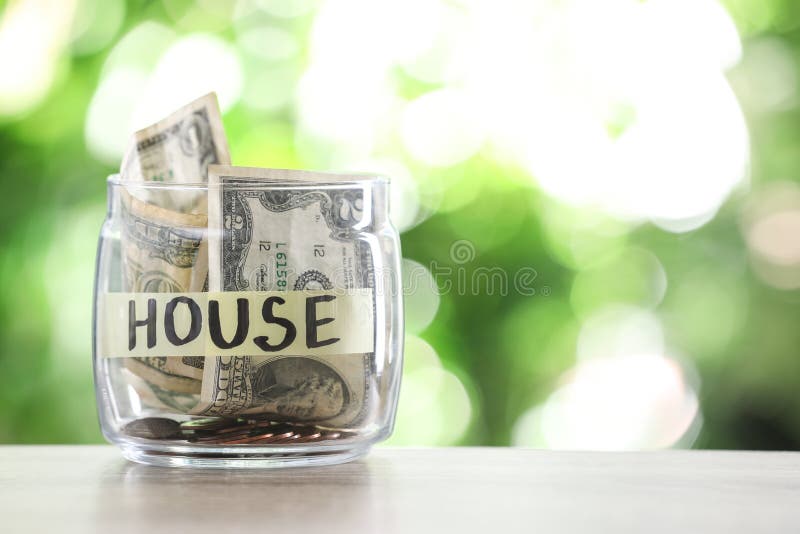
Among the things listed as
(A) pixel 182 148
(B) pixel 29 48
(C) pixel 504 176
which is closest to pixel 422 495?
(A) pixel 182 148

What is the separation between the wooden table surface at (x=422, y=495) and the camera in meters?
0.51

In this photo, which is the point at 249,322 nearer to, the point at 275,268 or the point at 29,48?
the point at 275,268

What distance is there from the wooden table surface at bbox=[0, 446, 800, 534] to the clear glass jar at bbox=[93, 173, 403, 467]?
0.09ft

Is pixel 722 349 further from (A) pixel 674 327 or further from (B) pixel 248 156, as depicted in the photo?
(B) pixel 248 156

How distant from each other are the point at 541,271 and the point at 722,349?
34 centimetres

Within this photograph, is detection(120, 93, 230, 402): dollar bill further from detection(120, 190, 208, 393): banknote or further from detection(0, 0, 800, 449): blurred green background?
detection(0, 0, 800, 449): blurred green background

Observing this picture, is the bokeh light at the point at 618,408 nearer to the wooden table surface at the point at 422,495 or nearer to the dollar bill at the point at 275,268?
the wooden table surface at the point at 422,495

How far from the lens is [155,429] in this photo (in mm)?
659

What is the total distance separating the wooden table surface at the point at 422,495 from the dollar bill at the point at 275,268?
51 mm

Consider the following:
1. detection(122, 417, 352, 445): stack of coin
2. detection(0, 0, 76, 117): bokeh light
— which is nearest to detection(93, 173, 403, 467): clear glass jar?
detection(122, 417, 352, 445): stack of coin

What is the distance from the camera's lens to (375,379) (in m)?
0.67

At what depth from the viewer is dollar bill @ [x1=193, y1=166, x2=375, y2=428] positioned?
2.03 feet

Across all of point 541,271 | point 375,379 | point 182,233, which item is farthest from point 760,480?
point 541,271

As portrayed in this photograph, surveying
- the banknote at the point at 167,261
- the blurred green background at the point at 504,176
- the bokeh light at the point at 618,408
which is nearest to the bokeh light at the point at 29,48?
the blurred green background at the point at 504,176
